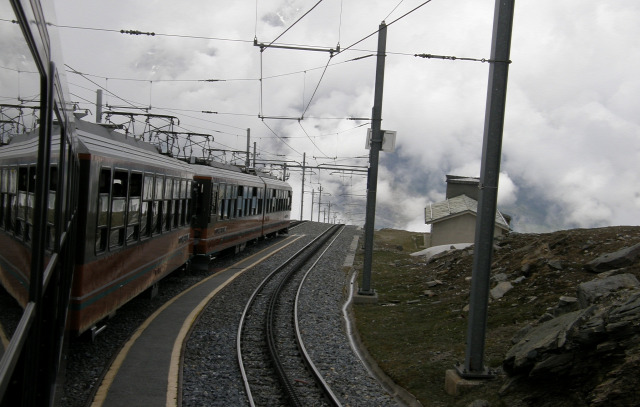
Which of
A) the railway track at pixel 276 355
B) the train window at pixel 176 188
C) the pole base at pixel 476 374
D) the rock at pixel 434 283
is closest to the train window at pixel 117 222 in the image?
the railway track at pixel 276 355

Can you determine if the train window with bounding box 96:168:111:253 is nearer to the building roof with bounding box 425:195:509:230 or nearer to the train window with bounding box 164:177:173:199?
the train window with bounding box 164:177:173:199

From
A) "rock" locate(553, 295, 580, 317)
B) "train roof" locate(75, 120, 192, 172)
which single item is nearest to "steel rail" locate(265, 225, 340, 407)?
"train roof" locate(75, 120, 192, 172)

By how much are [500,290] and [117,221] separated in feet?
24.2

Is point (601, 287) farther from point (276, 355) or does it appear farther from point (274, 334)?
point (274, 334)

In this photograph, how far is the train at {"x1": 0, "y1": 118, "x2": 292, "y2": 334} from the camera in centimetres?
205

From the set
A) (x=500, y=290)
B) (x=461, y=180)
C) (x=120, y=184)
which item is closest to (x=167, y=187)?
(x=120, y=184)

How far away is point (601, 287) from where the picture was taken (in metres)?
7.60

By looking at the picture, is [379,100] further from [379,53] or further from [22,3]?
[22,3]

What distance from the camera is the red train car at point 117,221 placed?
6.41 m

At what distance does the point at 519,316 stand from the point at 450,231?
21256mm

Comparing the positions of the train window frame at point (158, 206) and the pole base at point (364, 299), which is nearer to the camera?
the train window frame at point (158, 206)

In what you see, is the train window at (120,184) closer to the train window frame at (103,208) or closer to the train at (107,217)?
the train at (107,217)

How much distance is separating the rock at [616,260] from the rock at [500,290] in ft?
4.94

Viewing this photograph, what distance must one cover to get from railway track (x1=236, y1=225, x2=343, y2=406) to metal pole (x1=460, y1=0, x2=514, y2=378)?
6.06 feet
